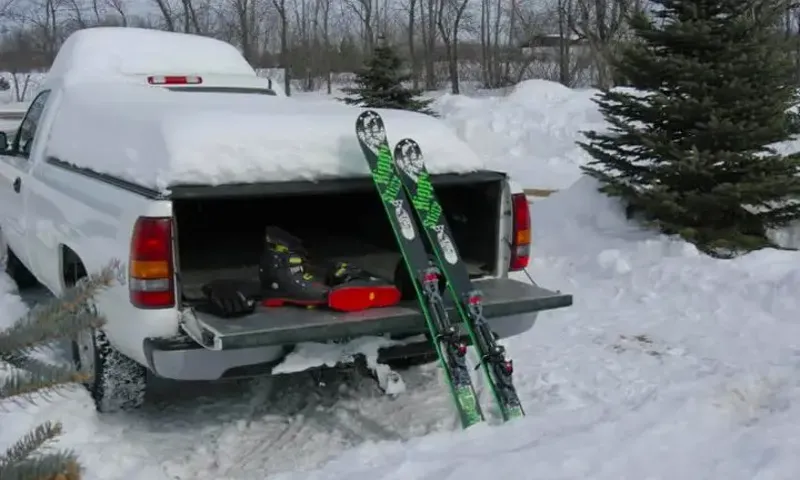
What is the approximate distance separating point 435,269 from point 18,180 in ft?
11.0

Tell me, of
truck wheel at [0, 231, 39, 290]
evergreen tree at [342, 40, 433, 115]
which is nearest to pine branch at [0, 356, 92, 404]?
truck wheel at [0, 231, 39, 290]

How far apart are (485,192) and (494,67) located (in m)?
36.8

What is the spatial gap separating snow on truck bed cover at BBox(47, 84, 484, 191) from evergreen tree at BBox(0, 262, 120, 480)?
242 centimetres

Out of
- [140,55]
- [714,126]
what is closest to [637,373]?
[714,126]

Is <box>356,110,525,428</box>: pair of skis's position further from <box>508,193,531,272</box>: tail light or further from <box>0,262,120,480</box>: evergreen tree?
<box>0,262,120,480</box>: evergreen tree

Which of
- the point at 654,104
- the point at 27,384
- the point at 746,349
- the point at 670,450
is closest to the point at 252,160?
the point at 670,450

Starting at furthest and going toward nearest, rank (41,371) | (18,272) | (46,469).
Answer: (18,272)
(41,371)
(46,469)

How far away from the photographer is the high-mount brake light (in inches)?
265

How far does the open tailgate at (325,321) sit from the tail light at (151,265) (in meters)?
0.17

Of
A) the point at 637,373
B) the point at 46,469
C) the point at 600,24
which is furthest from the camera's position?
Result: the point at 600,24

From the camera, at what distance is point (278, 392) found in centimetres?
512

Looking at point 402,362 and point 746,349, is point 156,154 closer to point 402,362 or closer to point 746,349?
point 402,362

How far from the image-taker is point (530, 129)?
66.0ft

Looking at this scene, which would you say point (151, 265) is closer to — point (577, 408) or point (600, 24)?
point (577, 408)
